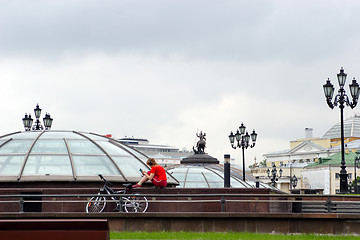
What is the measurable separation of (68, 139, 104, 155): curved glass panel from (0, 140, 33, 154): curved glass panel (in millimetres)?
1161

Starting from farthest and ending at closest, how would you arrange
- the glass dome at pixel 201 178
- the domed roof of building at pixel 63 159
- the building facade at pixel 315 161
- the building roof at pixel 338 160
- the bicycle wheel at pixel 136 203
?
the building facade at pixel 315 161, the building roof at pixel 338 160, the glass dome at pixel 201 178, the domed roof of building at pixel 63 159, the bicycle wheel at pixel 136 203

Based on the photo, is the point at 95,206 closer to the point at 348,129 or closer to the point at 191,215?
the point at 191,215

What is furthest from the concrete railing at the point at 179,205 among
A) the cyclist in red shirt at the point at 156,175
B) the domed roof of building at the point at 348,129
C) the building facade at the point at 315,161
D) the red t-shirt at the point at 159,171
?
the domed roof of building at the point at 348,129

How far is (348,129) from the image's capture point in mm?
152250

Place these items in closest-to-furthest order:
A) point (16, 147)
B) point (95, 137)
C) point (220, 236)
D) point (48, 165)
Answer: point (220, 236)
point (48, 165)
point (16, 147)
point (95, 137)

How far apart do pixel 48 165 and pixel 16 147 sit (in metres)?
1.46

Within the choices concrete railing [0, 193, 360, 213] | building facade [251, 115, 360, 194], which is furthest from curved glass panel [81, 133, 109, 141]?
building facade [251, 115, 360, 194]

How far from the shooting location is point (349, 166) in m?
106

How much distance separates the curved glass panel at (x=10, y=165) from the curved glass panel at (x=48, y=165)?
0.22 meters

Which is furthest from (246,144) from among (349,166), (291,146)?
(291,146)

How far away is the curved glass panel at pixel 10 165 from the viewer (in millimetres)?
19469

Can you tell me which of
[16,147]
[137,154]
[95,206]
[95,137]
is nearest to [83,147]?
[95,137]

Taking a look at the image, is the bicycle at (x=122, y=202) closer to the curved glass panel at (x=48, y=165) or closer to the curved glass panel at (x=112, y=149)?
the curved glass panel at (x=48, y=165)

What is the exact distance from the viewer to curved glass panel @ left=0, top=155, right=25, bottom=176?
19469 mm
